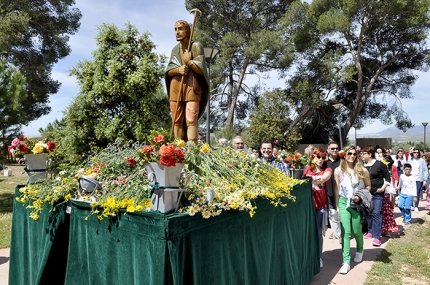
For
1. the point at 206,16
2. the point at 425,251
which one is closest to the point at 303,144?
the point at 206,16

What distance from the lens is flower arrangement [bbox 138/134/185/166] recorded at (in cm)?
212

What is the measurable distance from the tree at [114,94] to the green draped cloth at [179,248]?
36.1ft

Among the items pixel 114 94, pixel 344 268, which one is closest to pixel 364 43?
pixel 114 94

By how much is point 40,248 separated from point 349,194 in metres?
3.59

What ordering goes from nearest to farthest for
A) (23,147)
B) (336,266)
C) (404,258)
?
(23,147) < (336,266) < (404,258)

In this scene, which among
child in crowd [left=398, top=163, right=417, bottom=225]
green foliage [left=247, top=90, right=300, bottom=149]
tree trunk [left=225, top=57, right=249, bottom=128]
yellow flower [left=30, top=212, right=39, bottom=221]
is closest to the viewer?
yellow flower [left=30, top=212, right=39, bottom=221]

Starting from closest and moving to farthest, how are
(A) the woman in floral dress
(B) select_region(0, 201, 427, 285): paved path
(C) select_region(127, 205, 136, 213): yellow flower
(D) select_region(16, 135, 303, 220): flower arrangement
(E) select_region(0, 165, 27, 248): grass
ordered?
1. (C) select_region(127, 205, 136, 213): yellow flower
2. (D) select_region(16, 135, 303, 220): flower arrangement
3. (B) select_region(0, 201, 427, 285): paved path
4. (E) select_region(0, 165, 27, 248): grass
5. (A) the woman in floral dress

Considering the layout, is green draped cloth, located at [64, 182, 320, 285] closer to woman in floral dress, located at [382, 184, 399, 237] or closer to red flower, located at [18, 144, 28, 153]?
red flower, located at [18, 144, 28, 153]

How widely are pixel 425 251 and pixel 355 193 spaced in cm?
248

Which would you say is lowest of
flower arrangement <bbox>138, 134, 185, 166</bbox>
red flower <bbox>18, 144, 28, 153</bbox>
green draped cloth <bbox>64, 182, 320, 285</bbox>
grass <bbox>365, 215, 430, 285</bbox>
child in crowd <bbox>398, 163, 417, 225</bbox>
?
grass <bbox>365, 215, 430, 285</bbox>

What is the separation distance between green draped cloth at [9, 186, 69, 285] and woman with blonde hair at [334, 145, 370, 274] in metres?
3.32

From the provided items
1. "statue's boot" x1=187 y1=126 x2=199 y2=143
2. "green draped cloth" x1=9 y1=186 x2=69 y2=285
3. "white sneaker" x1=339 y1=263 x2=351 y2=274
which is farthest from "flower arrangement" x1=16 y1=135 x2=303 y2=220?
"white sneaker" x1=339 y1=263 x2=351 y2=274

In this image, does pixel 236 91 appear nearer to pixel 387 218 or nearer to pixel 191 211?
pixel 387 218

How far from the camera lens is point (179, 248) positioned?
211 centimetres
